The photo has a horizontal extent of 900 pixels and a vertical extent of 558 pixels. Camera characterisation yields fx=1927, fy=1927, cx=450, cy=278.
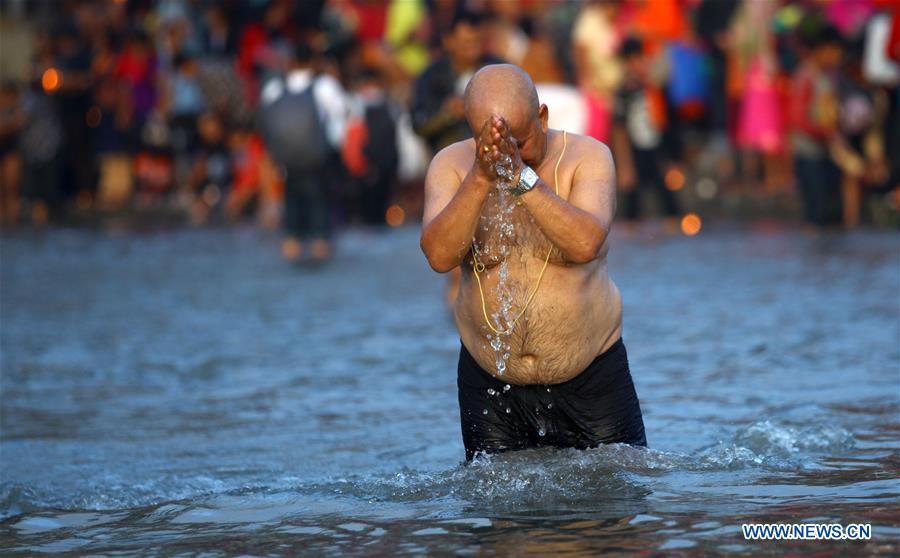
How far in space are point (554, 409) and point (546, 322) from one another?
310mm

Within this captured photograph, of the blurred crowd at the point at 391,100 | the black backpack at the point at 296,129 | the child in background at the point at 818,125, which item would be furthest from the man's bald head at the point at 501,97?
the child in background at the point at 818,125

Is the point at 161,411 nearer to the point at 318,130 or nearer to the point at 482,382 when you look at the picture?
the point at 482,382

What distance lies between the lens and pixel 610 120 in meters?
18.7

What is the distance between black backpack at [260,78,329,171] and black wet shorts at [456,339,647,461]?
33.3 feet

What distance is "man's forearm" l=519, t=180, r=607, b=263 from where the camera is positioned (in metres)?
5.52

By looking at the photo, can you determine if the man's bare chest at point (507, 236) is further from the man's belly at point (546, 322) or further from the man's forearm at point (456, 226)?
the man's forearm at point (456, 226)

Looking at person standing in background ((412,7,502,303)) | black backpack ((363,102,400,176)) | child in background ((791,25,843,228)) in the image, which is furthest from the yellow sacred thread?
black backpack ((363,102,400,176))

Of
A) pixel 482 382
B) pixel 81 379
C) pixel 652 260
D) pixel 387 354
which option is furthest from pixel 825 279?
pixel 482 382

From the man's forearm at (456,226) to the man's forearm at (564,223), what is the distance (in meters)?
0.14

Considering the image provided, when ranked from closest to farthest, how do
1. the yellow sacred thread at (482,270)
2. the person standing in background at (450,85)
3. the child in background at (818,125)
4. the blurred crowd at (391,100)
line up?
the yellow sacred thread at (482,270) → the person standing in background at (450,85) → the blurred crowd at (391,100) → the child in background at (818,125)

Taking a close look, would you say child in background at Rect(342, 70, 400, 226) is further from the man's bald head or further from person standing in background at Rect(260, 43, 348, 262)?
the man's bald head

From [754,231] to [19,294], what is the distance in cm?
700

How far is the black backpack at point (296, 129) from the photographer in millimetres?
16203

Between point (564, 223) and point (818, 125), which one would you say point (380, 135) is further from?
point (564, 223)
